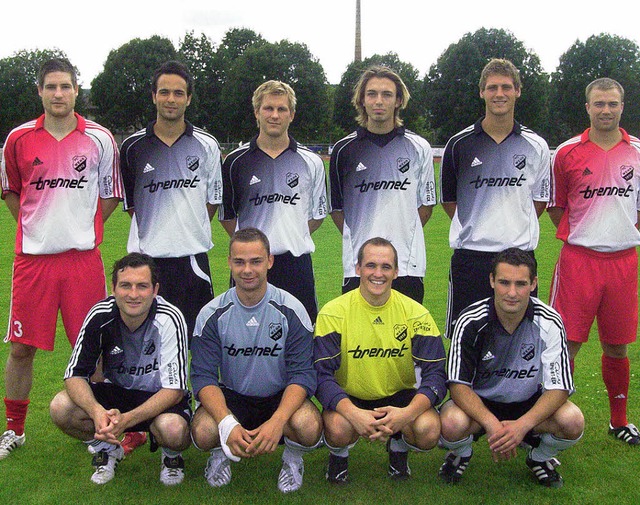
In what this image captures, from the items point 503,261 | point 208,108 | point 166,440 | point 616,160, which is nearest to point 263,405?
point 166,440

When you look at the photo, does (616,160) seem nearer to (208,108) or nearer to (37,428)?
(37,428)

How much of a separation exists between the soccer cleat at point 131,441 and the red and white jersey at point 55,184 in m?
1.19

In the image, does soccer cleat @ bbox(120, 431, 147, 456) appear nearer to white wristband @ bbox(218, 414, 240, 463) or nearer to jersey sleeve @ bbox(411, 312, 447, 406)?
white wristband @ bbox(218, 414, 240, 463)

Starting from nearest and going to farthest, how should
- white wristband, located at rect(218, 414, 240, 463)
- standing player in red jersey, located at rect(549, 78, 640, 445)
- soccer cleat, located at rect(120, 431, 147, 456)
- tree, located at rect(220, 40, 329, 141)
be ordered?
white wristband, located at rect(218, 414, 240, 463)
soccer cleat, located at rect(120, 431, 147, 456)
standing player in red jersey, located at rect(549, 78, 640, 445)
tree, located at rect(220, 40, 329, 141)

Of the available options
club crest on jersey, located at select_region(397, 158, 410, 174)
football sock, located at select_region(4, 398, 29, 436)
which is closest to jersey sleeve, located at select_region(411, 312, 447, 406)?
club crest on jersey, located at select_region(397, 158, 410, 174)

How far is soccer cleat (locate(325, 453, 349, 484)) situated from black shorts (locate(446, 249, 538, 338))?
4.20 ft

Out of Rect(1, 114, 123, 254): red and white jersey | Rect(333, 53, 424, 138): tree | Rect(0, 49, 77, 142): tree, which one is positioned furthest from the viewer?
Rect(333, 53, 424, 138): tree

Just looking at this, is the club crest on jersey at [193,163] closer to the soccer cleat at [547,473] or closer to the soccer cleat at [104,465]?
the soccer cleat at [104,465]

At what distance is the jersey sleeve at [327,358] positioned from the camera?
3658mm

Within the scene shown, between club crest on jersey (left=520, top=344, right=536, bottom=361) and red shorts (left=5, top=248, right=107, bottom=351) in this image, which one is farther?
red shorts (left=5, top=248, right=107, bottom=351)

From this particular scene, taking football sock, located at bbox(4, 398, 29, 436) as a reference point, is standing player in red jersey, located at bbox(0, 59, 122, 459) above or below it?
above

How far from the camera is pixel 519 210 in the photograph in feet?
14.0

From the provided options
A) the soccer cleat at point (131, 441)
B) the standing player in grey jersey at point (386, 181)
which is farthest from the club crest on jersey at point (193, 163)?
the soccer cleat at point (131, 441)

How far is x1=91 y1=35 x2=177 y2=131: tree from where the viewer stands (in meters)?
46.8
